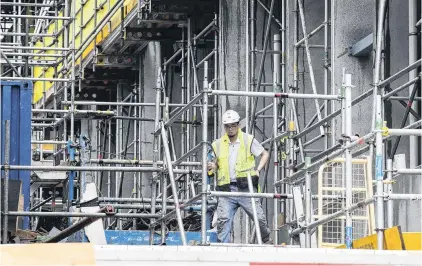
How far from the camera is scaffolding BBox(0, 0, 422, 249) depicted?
1584cm

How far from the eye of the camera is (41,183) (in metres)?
25.2

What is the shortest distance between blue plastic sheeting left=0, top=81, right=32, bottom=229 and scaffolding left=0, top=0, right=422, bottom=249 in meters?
0.39

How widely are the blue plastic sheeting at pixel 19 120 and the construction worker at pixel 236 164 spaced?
9.62ft

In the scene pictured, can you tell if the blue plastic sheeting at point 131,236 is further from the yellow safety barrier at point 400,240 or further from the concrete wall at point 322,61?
the yellow safety barrier at point 400,240

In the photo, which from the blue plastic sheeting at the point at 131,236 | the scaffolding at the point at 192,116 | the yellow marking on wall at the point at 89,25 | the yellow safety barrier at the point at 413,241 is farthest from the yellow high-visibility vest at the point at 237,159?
the yellow marking on wall at the point at 89,25

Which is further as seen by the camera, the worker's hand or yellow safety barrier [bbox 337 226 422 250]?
the worker's hand

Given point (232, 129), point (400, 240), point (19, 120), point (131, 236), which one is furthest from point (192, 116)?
point (400, 240)

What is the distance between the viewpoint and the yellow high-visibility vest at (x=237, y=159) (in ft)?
59.0

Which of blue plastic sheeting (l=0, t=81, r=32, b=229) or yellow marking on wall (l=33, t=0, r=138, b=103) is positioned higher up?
yellow marking on wall (l=33, t=0, r=138, b=103)

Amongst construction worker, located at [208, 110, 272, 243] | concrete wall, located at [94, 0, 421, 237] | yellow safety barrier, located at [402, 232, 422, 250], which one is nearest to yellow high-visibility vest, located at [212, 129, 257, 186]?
construction worker, located at [208, 110, 272, 243]

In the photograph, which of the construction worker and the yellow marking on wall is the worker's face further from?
the yellow marking on wall

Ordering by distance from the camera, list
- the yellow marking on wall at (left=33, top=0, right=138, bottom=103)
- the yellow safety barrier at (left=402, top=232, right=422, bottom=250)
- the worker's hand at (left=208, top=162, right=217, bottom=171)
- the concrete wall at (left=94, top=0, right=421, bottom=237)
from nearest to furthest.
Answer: the yellow safety barrier at (left=402, top=232, right=422, bottom=250)
the worker's hand at (left=208, top=162, right=217, bottom=171)
the concrete wall at (left=94, top=0, right=421, bottom=237)
the yellow marking on wall at (left=33, top=0, right=138, bottom=103)

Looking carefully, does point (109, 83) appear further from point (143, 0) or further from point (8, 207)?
point (8, 207)

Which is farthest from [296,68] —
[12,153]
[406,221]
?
[406,221]
